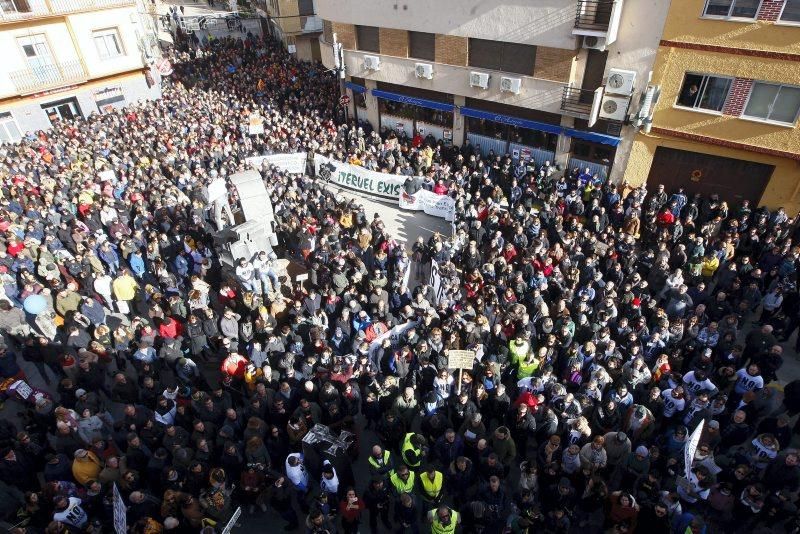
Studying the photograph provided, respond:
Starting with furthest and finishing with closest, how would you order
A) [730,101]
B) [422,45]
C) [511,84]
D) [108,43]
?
[108,43], [422,45], [511,84], [730,101]

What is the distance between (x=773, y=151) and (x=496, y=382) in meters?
11.5

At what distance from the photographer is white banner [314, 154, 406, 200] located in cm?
1700

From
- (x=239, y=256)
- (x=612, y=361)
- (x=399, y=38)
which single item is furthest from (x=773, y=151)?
(x=239, y=256)

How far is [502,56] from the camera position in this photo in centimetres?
1722

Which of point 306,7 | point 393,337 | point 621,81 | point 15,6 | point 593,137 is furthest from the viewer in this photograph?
point 306,7

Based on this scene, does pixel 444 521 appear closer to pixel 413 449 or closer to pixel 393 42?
pixel 413 449

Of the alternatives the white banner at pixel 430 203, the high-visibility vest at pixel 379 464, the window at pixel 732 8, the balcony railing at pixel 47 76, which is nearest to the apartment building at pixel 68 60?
the balcony railing at pixel 47 76

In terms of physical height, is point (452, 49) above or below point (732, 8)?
below

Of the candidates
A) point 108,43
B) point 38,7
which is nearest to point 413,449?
point 38,7

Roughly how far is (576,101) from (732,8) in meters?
4.66

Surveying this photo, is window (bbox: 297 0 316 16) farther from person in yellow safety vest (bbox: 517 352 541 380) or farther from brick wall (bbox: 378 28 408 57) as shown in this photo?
person in yellow safety vest (bbox: 517 352 541 380)

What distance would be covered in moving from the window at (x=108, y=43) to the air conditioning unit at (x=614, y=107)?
25757 mm

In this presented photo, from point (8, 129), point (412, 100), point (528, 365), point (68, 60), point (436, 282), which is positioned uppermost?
point (68, 60)

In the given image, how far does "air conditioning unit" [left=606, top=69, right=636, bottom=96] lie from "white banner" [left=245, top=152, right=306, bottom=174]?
11266mm
